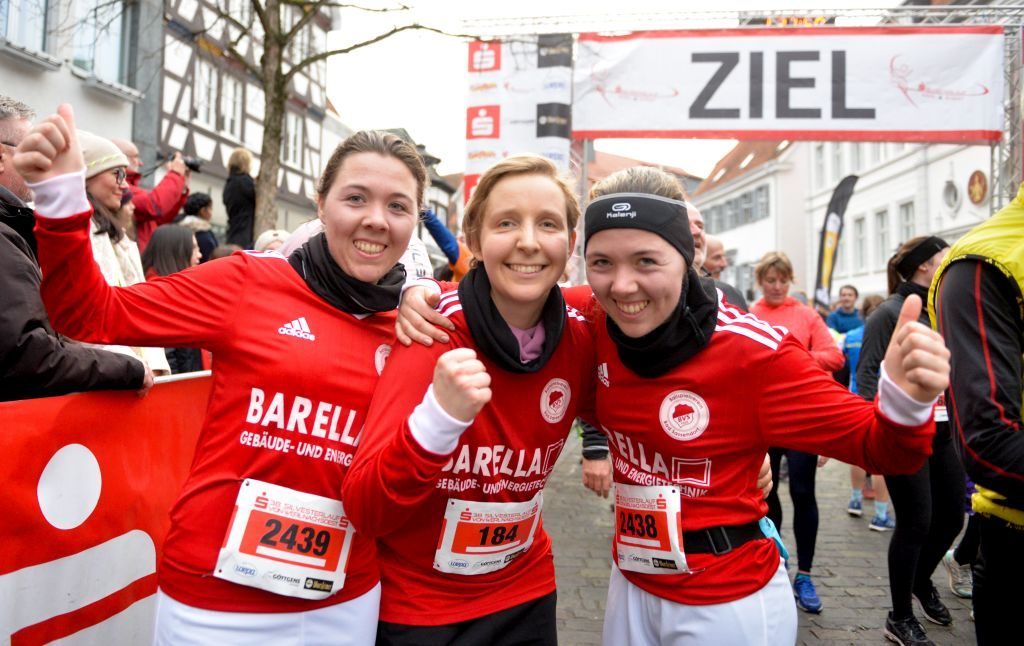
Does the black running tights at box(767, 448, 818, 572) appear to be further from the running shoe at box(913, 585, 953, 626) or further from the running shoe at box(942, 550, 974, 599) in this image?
the running shoe at box(942, 550, 974, 599)

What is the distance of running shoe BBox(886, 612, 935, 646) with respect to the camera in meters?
3.96

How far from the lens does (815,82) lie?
9.33 m

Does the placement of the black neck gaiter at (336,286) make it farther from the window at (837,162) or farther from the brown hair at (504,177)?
the window at (837,162)

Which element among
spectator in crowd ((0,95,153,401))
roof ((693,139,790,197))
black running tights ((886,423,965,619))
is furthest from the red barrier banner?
roof ((693,139,790,197))

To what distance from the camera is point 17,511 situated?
2.27m

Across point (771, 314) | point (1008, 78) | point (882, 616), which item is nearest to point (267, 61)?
point (771, 314)

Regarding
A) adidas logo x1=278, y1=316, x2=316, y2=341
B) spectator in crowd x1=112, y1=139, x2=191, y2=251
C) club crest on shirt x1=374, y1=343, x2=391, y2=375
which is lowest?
club crest on shirt x1=374, y1=343, x2=391, y2=375

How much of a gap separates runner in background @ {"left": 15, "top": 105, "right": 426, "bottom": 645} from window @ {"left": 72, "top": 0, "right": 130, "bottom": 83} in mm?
13503

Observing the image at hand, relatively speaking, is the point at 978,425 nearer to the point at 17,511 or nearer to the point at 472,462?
the point at 472,462

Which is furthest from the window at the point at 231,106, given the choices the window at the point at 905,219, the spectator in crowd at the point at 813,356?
the window at the point at 905,219

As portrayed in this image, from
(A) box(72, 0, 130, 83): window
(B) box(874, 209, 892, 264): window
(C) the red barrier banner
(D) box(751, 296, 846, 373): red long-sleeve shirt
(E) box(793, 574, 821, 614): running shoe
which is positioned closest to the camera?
(C) the red barrier banner

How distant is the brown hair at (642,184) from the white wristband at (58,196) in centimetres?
129

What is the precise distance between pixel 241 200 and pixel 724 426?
21.3ft

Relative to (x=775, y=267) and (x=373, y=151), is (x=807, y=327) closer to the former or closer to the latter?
(x=775, y=267)
